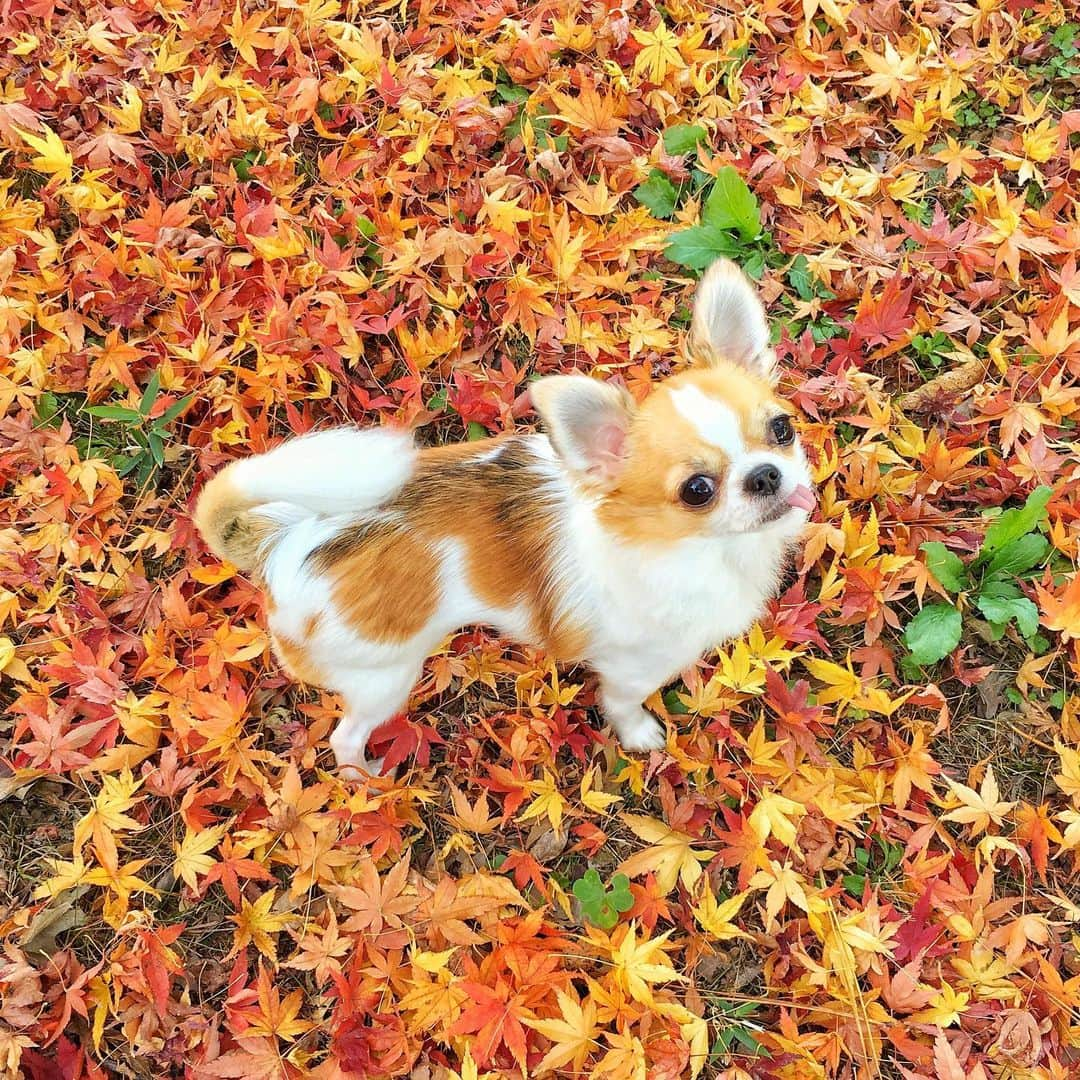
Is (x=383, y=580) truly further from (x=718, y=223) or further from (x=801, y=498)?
(x=718, y=223)

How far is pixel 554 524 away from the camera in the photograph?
248cm

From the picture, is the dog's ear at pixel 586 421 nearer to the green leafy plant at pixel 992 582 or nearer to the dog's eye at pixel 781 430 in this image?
the dog's eye at pixel 781 430

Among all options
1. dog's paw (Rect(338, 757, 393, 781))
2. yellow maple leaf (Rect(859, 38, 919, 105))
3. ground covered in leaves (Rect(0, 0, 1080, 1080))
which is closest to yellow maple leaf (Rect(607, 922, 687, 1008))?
ground covered in leaves (Rect(0, 0, 1080, 1080))

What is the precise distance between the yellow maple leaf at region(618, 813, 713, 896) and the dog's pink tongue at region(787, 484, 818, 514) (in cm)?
129

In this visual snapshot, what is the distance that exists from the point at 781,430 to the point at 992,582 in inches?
54.1

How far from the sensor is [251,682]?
3.19 m

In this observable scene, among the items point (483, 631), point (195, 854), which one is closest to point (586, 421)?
point (483, 631)

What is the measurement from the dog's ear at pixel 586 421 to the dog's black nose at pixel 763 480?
35 cm

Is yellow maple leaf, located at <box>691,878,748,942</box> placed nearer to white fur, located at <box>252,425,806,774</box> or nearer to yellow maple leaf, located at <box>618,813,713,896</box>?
yellow maple leaf, located at <box>618,813,713,896</box>

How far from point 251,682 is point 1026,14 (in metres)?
4.83

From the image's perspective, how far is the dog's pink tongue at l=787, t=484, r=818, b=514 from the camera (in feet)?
7.24

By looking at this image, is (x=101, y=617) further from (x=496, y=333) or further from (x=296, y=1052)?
(x=496, y=333)

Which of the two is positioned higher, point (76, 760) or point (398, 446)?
point (398, 446)

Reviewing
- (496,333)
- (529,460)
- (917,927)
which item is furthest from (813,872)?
(496,333)
